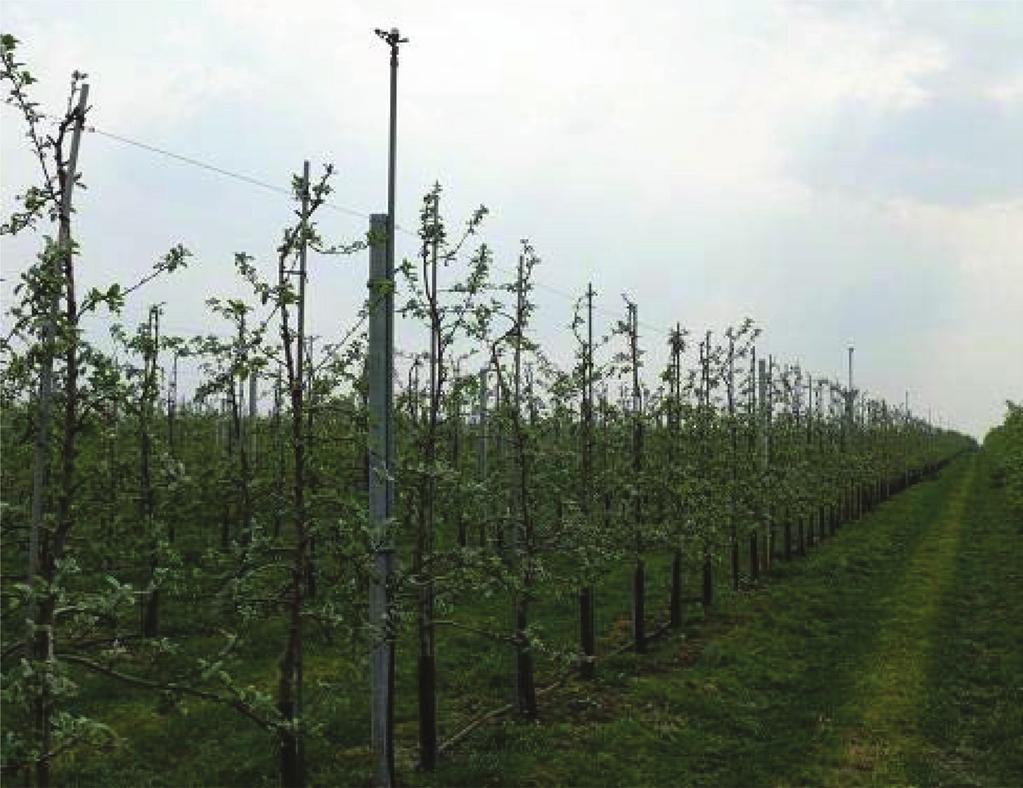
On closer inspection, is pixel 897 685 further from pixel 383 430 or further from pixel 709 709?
pixel 383 430

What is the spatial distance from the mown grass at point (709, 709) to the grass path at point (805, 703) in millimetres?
49

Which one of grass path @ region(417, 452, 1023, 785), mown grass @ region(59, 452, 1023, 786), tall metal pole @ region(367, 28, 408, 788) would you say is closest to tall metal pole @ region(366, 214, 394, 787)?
tall metal pole @ region(367, 28, 408, 788)

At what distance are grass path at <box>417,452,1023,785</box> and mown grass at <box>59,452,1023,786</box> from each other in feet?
0.16

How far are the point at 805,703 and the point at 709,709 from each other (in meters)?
2.19

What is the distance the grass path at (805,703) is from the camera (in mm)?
15258

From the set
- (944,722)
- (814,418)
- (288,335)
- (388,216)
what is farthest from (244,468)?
(814,418)

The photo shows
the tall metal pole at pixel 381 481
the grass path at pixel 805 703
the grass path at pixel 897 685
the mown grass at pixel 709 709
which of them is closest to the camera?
the tall metal pole at pixel 381 481

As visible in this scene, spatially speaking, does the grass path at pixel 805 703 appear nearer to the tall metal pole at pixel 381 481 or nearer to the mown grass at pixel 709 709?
the mown grass at pixel 709 709

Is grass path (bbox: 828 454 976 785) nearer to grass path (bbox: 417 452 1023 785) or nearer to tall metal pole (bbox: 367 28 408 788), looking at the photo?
grass path (bbox: 417 452 1023 785)

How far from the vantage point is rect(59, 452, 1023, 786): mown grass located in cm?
1512

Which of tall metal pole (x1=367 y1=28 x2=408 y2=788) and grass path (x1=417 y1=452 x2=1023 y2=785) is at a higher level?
tall metal pole (x1=367 y1=28 x2=408 y2=788)

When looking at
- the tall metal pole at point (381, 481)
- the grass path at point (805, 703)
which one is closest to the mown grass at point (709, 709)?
the grass path at point (805, 703)

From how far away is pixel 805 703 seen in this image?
19.0 m

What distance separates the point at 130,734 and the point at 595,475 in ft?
39.2
